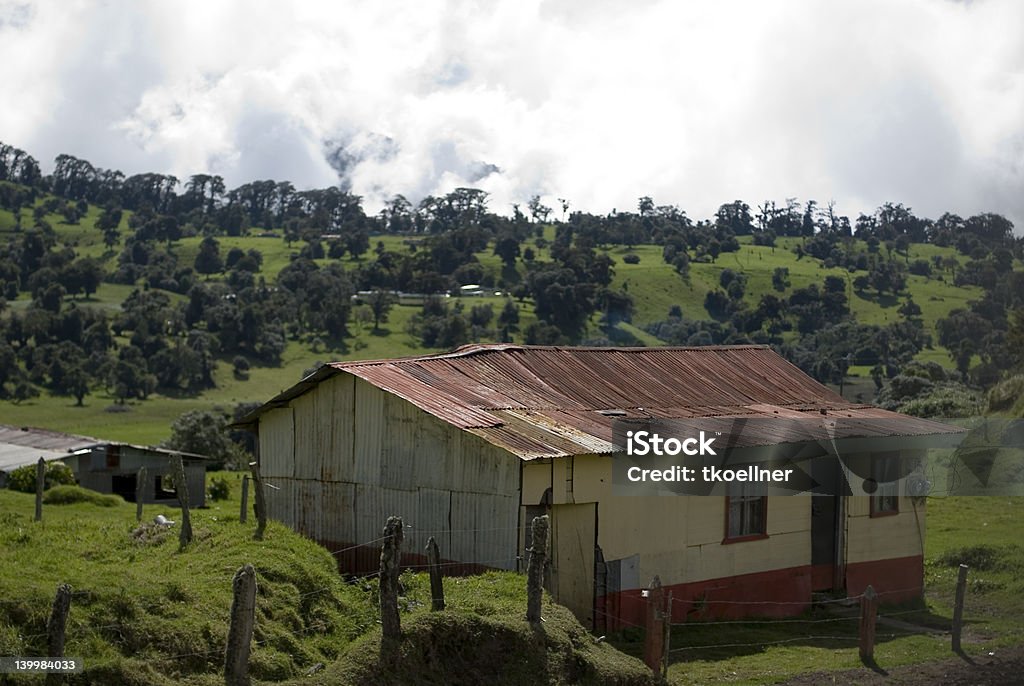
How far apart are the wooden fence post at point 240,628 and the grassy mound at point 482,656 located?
1.05 meters

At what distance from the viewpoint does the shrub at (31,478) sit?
37344 mm

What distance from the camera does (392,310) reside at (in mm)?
106750

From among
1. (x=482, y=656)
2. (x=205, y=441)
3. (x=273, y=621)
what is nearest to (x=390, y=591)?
(x=482, y=656)

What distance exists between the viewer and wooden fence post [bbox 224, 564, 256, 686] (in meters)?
11.8

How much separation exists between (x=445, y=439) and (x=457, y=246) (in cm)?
11026

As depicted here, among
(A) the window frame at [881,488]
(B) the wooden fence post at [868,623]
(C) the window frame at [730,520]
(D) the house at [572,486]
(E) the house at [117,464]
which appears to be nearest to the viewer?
(B) the wooden fence post at [868,623]

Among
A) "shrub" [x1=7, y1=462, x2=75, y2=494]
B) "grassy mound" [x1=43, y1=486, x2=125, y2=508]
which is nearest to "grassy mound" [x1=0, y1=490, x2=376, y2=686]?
"grassy mound" [x1=43, y1=486, x2=125, y2=508]

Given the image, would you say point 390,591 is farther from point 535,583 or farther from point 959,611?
point 959,611

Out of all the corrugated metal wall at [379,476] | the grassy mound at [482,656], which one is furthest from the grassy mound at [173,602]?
Result: the corrugated metal wall at [379,476]

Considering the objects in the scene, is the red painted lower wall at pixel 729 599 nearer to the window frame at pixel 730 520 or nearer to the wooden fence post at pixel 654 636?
the window frame at pixel 730 520

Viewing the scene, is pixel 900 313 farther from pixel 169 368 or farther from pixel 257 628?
pixel 257 628

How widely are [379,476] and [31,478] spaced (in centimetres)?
2097

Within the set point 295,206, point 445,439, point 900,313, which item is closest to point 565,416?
point 445,439

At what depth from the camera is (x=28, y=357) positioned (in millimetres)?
87812
